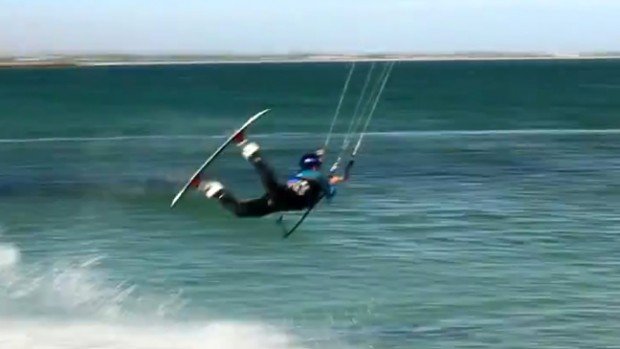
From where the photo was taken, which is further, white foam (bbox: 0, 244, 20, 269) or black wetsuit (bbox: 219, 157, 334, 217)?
white foam (bbox: 0, 244, 20, 269)

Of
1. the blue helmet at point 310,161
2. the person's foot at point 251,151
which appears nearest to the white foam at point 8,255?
the blue helmet at point 310,161

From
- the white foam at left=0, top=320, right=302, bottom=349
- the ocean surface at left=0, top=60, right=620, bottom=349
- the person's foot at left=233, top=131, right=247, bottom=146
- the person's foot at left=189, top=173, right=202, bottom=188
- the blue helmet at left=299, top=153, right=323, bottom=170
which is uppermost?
the person's foot at left=233, top=131, right=247, bottom=146

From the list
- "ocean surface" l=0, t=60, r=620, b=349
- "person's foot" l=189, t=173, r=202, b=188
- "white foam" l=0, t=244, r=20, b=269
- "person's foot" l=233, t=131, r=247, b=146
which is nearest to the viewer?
"person's foot" l=233, t=131, r=247, b=146

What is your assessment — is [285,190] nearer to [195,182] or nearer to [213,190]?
[213,190]

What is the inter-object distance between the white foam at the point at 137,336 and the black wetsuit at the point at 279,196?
14.6ft

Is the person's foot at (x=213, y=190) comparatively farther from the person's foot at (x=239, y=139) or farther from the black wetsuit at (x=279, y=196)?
the person's foot at (x=239, y=139)

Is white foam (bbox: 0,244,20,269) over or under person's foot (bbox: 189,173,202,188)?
under

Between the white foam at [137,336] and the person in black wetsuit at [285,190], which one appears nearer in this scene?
the person in black wetsuit at [285,190]

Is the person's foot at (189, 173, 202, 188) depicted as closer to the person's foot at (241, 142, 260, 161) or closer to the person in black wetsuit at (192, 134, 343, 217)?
the person in black wetsuit at (192, 134, 343, 217)

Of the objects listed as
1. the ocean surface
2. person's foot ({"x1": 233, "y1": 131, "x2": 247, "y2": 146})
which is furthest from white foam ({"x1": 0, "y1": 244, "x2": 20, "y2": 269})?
person's foot ({"x1": 233, "y1": 131, "x2": 247, "y2": 146})

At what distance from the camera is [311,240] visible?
110 feet

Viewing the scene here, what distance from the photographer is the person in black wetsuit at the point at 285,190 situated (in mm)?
18422

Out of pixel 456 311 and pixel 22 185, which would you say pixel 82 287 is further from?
pixel 22 185

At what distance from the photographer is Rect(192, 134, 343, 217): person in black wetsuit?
18.4 meters
